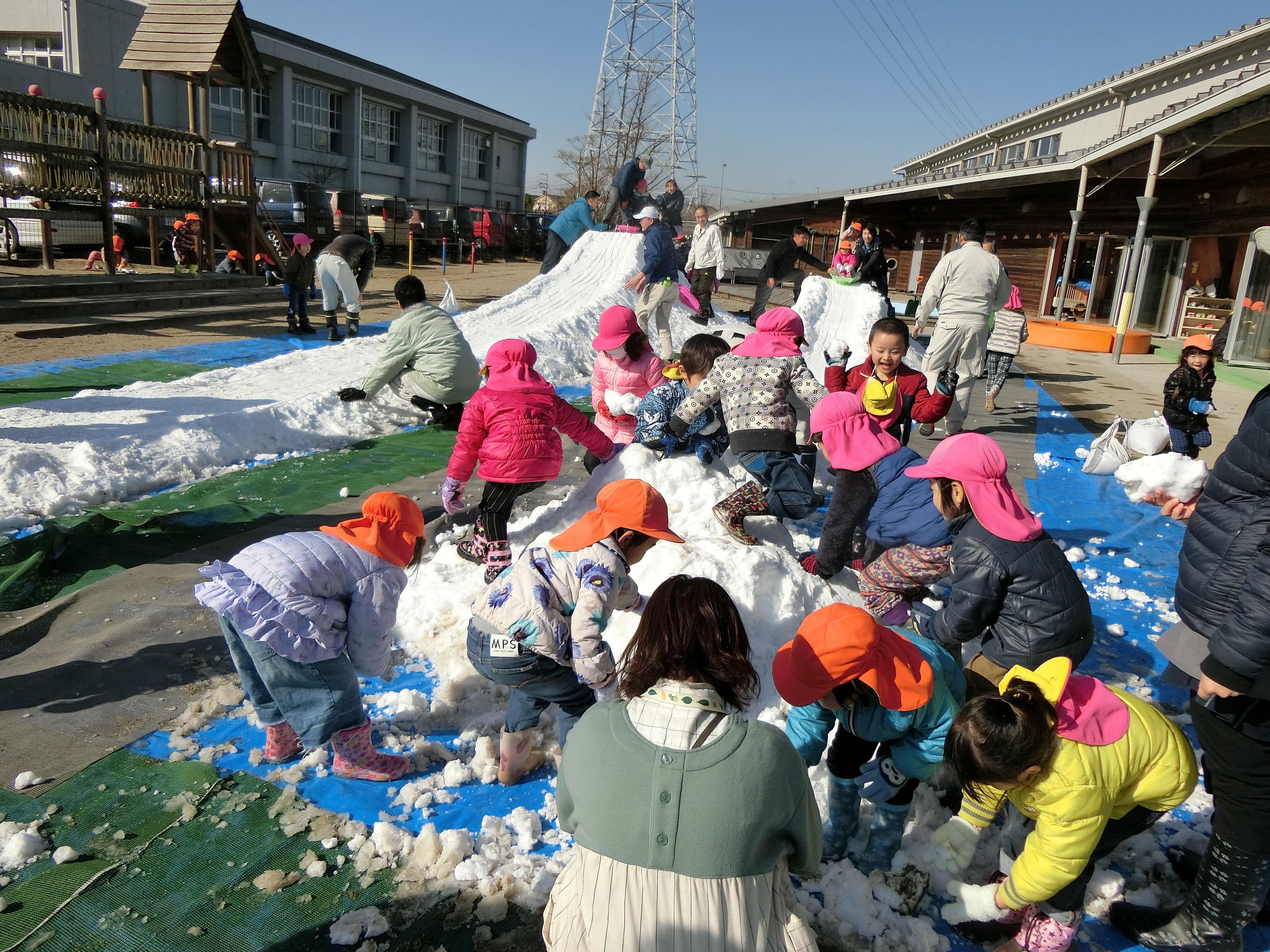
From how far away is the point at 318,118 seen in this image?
3228 centimetres

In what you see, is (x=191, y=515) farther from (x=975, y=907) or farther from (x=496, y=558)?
(x=975, y=907)

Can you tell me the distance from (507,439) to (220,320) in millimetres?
10171

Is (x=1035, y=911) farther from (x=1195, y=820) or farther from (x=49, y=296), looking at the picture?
(x=49, y=296)

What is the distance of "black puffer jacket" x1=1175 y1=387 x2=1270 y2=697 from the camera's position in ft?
6.76

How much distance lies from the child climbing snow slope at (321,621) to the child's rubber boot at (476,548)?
4.43 feet

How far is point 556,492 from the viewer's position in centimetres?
577

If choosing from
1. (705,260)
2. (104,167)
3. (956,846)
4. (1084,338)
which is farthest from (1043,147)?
(956,846)

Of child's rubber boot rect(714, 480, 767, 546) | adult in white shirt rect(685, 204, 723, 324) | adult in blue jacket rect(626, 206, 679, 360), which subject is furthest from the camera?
adult in white shirt rect(685, 204, 723, 324)

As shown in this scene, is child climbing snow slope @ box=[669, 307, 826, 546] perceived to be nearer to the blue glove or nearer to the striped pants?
the striped pants

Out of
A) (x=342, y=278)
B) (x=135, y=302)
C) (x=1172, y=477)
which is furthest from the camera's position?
(x=135, y=302)

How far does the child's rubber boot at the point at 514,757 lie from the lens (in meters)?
2.91

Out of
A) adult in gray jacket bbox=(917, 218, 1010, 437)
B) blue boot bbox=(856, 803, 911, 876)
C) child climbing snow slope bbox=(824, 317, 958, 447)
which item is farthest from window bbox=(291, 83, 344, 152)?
blue boot bbox=(856, 803, 911, 876)

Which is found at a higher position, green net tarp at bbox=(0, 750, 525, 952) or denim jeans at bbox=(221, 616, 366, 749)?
denim jeans at bbox=(221, 616, 366, 749)

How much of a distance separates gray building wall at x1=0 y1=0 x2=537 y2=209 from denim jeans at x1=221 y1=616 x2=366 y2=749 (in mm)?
Answer: 23029
